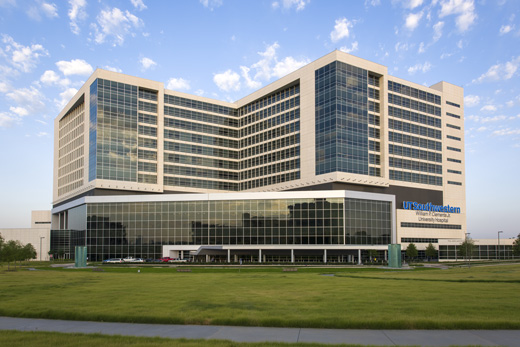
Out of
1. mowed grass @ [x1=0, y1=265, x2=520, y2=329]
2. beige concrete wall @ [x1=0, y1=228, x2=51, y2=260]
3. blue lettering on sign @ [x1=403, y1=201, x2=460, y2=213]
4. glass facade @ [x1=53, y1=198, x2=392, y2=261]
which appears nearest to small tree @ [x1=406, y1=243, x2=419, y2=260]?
glass facade @ [x1=53, y1=198, x2=392, y2=261]

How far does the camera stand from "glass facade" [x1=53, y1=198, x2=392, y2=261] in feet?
291

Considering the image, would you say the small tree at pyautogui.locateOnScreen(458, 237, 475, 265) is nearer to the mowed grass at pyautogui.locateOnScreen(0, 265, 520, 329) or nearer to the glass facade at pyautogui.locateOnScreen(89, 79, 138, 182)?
the glass facade at pyautogui.locateOnScreen(89, 79, 138, 182)

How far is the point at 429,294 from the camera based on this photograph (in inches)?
883

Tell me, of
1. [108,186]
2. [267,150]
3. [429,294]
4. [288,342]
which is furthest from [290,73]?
[288,342]

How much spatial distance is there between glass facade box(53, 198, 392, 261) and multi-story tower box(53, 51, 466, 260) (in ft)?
0.73

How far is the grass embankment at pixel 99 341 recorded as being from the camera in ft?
42.7

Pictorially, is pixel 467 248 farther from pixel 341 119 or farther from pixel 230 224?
pixel 230 224

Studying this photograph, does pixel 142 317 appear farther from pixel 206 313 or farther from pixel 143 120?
pixel 143 120

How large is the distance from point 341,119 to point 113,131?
5310 centimetres

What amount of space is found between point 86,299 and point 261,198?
229 ft

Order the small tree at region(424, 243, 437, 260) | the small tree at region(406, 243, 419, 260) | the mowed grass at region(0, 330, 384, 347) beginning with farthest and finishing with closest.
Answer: the small tree at region(424, 243, 437, 260) < the small tree at region(406, 243, 419, 260) < the mowed grass at region(0, 330, 384, 347)

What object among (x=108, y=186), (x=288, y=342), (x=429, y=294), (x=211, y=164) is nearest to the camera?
(x=288, y=342)

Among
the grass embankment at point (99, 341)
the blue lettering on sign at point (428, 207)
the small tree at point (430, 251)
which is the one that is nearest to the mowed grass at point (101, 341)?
the grass embankment at point (99, 341)

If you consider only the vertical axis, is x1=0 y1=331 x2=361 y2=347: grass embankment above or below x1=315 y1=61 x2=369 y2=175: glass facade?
below
